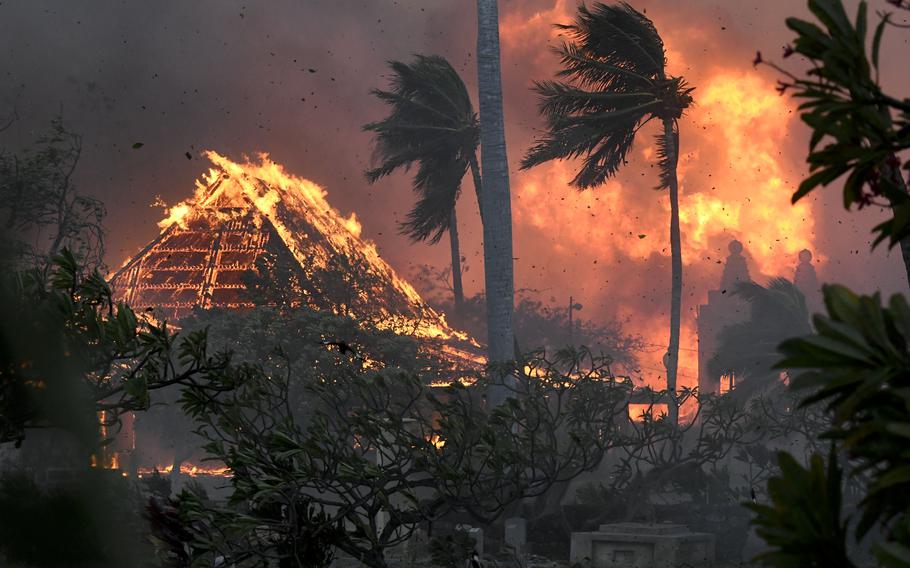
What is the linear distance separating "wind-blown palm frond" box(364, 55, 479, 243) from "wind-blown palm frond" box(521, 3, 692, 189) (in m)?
6.61

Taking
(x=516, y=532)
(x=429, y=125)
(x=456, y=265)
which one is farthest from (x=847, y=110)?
(x=456, y=265)

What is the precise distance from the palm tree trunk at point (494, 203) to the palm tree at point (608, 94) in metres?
5.74

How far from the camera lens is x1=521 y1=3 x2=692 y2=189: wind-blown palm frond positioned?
29312 mm

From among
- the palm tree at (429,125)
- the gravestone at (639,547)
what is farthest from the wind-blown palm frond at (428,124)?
the gravestone at (639,547)

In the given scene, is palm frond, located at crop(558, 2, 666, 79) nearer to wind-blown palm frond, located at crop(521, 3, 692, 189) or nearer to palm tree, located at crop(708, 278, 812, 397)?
wind-blown palm frond, located at crop(521, 3, 692, 189)

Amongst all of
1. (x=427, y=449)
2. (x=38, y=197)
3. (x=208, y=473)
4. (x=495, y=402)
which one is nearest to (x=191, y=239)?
(x=208, y=473)

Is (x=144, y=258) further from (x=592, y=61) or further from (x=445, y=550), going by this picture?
(x=445, y=550)

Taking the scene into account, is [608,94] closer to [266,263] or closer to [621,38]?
[621,38]

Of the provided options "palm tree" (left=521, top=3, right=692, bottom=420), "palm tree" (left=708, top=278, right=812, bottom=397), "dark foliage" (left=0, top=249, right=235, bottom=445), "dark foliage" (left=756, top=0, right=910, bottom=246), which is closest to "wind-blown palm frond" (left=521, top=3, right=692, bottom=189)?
"palm tree" (left=521, top=3, right=692, bottom=420)

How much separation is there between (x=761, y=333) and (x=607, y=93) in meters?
11.4

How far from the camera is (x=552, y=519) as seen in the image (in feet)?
74.1

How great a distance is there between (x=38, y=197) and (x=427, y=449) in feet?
58.2

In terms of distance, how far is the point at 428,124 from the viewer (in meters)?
37.7

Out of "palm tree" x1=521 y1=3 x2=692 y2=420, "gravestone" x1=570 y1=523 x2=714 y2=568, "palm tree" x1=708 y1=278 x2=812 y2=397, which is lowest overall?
"gravestone" x1=570 y1=523 x2=714 y2=568
